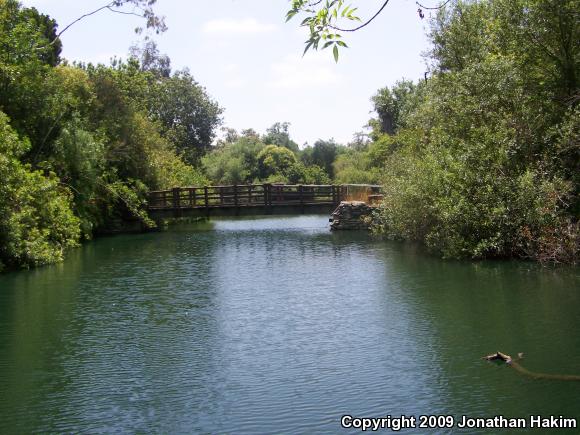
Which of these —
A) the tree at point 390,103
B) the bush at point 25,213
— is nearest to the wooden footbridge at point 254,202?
the bush at point 25,213

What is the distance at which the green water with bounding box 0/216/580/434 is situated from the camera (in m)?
8.95

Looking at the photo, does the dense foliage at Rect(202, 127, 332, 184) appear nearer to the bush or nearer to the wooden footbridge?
the wooden footbridge

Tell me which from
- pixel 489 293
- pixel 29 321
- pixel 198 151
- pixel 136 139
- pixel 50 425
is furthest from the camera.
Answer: pixel 198 151

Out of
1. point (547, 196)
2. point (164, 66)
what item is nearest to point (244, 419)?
point (547, 196)

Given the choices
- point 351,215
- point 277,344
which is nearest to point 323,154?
point 351,215

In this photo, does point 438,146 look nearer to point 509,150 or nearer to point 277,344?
point 509,150

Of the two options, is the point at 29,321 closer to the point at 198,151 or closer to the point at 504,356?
the point at 504,356

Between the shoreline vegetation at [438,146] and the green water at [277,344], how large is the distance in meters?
1.45

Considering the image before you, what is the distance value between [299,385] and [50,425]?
3315 millimetres

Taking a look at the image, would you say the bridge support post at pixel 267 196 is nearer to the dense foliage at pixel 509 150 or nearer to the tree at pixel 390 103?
the dense foliage at pixel 509 150

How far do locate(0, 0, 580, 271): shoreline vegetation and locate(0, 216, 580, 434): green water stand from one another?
1445mm

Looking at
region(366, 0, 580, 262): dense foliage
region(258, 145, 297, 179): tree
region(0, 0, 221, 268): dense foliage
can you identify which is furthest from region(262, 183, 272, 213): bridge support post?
region(258, 145, 297, 179): tree

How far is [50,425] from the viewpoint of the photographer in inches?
340

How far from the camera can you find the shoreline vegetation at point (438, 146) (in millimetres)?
19844
